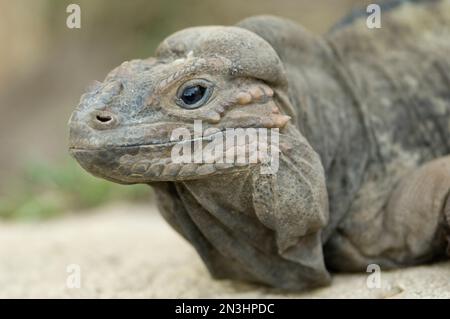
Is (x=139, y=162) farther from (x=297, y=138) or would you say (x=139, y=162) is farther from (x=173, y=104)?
(x=297, y=138)

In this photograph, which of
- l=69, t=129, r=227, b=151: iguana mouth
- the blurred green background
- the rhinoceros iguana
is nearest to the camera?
l=69, t=129, r=227, b=151: iguana mouth

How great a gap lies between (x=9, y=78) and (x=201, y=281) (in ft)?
35.3

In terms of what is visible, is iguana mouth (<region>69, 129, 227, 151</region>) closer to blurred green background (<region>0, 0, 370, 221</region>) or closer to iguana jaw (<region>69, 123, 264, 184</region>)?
iguana jaw (<region>69, 123, 264, 184</region>)

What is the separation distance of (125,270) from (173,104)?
6.72ft

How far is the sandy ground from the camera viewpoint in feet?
13.8

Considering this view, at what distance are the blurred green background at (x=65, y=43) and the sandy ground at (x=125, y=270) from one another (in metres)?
5.14

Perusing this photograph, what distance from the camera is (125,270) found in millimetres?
5395

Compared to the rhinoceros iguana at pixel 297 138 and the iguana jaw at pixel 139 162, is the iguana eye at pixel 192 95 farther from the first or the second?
the iguana jaw at pixel 139 162

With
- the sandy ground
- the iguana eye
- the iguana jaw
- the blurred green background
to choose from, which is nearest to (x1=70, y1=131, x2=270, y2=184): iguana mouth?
the iguana jaw

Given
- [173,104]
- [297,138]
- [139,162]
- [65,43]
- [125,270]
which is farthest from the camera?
[65,43]

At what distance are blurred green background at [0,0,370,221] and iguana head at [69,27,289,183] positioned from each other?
832cm

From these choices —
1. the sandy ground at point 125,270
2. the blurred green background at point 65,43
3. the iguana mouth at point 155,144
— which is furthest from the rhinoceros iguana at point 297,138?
the blurred green background at point 65,43

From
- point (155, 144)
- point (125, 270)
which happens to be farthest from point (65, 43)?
point (155, 144)

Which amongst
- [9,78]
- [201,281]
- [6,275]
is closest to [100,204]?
[6,275]
